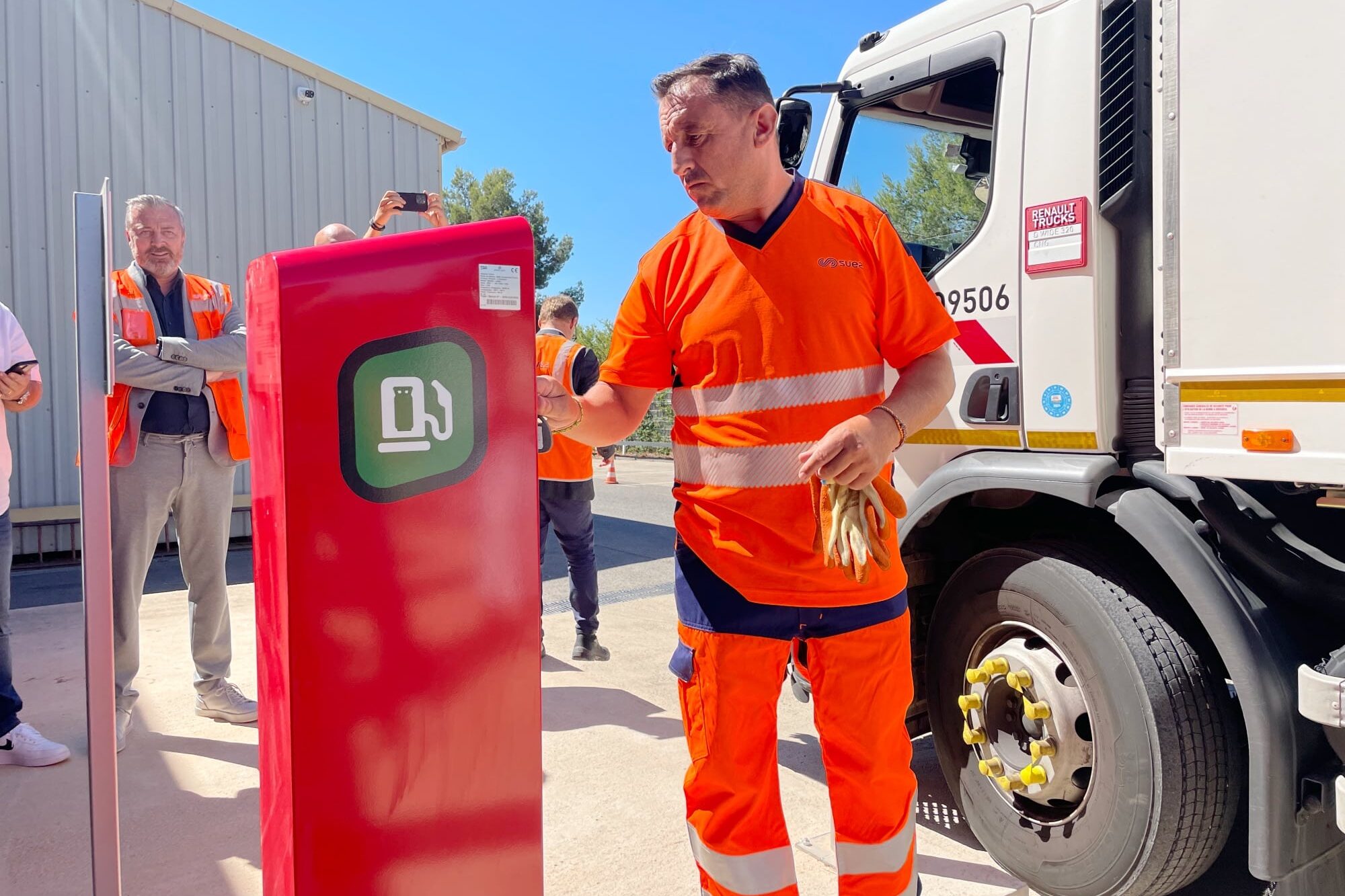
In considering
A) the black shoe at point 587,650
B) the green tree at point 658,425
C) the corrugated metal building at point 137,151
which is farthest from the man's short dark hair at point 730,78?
the green tree at point 658,425

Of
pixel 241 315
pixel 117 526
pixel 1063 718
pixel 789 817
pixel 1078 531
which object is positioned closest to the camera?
pixel 1063 718

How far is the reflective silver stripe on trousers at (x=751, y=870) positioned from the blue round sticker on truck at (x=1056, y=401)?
1.38 m

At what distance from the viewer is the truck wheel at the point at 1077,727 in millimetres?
2262

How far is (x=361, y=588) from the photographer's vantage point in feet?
4.80

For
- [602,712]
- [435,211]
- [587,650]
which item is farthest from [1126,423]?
[587,650]

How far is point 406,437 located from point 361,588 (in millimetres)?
242

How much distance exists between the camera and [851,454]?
1.69m

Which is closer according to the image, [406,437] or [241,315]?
[406,437]

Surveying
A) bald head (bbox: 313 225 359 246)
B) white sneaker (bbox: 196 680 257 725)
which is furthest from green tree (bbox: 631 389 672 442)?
bald head (bbox: 313 225 359 246)

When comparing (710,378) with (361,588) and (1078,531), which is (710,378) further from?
(1078,531)

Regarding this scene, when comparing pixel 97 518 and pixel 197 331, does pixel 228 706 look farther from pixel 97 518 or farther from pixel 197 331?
pixel 97 518

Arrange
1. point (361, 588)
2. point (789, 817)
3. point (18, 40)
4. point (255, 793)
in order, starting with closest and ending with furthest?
point (361, 588) → point (789, 817) → point (255, 793) → point (18, 40)

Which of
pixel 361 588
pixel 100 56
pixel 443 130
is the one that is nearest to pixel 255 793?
pixel 361 588

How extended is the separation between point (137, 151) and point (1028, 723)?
30.1 feet
